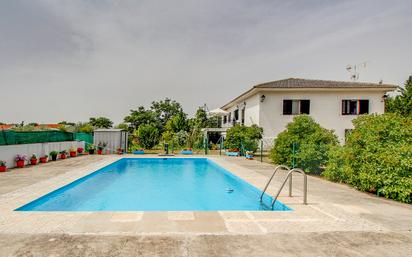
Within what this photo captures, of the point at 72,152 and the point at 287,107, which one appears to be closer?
the point at 72,152

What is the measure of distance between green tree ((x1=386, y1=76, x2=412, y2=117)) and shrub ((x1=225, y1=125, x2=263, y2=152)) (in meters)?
20.7

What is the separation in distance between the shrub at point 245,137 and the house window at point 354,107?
25.8 feet

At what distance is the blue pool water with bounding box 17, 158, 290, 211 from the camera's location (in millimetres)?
7516

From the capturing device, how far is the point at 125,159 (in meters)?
17.5

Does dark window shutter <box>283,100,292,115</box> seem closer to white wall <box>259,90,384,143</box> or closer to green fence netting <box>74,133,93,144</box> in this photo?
white wall <box>259,90,384,143</box>

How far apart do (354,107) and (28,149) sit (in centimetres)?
2381

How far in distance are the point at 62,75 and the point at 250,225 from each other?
23.1 metres

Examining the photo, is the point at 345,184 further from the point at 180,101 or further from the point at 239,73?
the point at 180,101

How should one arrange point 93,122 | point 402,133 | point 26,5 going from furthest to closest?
point 93,122, point 26,5, point 402,133

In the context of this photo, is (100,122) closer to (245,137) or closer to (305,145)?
(245,137)

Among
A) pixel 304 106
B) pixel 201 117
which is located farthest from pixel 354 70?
pixel 201 117

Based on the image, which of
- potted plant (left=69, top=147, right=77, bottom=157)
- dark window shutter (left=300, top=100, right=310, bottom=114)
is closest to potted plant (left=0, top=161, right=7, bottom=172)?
potted plant (left=69, top=147, right=77, bottom=157)

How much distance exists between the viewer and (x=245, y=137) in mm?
19484

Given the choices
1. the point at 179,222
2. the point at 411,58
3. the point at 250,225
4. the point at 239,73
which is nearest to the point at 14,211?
the point at 179,222
